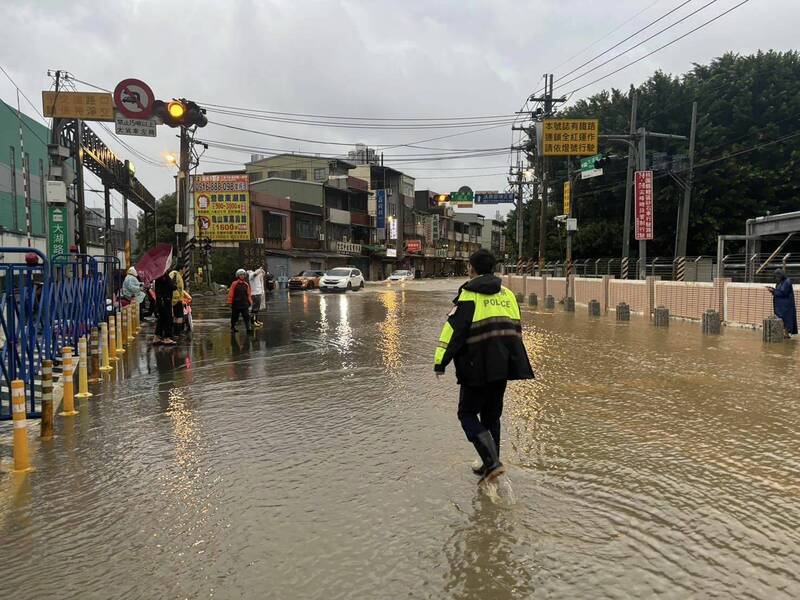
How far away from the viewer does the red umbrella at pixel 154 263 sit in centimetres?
1434

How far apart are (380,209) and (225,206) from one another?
26.2m

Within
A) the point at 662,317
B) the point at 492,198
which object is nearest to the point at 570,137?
the point at 662,317

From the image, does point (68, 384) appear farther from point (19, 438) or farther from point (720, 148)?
point (720, 148)

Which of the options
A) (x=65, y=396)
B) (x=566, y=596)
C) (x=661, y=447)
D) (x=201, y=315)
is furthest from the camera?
(x=201, y=315)

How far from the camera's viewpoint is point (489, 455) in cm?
419

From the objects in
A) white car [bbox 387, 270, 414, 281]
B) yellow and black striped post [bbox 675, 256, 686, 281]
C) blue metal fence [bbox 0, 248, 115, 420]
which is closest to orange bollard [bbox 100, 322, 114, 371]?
blue metal fence [bbox 0, 248, 115, 420]

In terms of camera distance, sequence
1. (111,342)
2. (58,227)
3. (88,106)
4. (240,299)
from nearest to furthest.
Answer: (111,342), (240,299), (88,106), (58,227)

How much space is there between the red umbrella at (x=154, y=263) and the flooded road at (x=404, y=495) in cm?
673

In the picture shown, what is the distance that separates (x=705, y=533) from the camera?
3.55m

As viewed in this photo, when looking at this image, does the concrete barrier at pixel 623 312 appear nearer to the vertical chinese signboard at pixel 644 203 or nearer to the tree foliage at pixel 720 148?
the vertical chinese signboard at pixel 644 203

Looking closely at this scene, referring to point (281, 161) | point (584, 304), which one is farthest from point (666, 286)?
point (281, 161)

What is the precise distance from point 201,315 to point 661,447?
57.1 ft

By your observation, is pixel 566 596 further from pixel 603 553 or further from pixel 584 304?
pixel 584 304

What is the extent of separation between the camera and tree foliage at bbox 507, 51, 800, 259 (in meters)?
32.1
